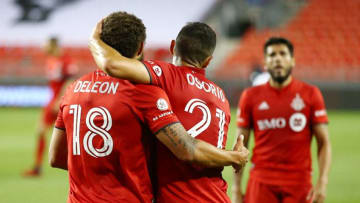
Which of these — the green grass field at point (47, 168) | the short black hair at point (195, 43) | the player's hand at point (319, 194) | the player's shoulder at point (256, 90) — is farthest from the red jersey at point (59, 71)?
the short black hair at point (195, 43)

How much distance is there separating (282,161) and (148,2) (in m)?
25.0

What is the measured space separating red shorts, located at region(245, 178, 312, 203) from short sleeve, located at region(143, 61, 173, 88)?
6.51 ft

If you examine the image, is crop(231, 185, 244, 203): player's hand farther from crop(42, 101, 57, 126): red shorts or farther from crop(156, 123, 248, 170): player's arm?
crop(42, 101, 57, 126): red shorts

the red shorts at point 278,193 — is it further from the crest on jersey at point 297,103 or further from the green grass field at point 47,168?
the green grass field at point 47,168

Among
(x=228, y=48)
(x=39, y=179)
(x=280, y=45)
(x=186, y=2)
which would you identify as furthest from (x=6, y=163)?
(x=186, y=2)

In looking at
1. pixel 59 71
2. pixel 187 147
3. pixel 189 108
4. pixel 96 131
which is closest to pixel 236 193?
pixel 189 108

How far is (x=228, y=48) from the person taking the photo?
25.8m

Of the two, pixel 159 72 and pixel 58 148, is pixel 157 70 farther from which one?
pixel 58 148

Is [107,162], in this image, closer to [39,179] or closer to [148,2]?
[39,179]

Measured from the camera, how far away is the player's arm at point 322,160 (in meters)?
4.29

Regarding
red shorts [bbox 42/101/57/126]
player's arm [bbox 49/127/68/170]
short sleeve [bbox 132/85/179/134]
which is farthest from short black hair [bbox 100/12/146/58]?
red shorts [bbox 42/101/57/126]

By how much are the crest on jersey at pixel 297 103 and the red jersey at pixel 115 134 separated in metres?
2.16

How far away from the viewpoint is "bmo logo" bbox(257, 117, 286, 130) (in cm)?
470

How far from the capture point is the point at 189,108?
2908mm
